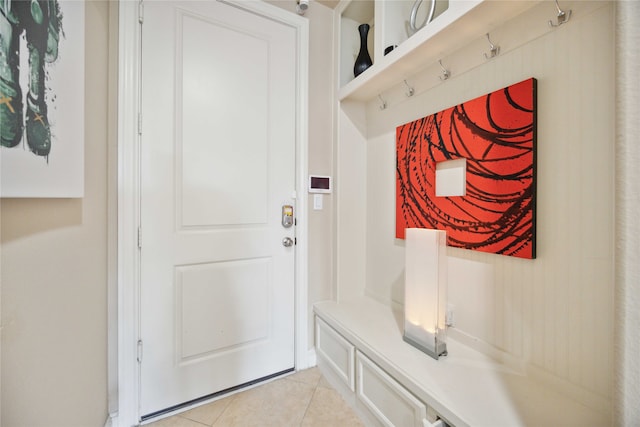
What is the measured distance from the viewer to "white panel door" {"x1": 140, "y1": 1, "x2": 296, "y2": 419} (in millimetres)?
1446

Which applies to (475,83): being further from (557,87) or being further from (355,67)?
(355,67)

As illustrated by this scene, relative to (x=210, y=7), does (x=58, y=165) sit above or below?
below

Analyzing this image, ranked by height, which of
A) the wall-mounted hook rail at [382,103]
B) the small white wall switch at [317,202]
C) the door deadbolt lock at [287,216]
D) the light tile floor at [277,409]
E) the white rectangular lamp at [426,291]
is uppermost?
the wall-mounted hook rail at [382,103]

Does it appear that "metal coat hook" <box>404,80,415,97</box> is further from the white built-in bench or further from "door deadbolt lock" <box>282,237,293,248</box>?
the white built-in bench

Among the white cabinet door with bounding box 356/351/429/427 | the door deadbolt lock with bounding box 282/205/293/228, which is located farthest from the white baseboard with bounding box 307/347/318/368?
the door deadbolt lock with bounding box 282/205/293/228

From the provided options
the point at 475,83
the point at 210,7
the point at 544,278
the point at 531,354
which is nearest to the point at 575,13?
the point at 475,83

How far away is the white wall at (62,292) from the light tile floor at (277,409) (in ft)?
1.49

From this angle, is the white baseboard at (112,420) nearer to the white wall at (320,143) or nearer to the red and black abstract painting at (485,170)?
the white wall at (320,143)

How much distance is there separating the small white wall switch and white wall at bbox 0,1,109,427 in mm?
1198

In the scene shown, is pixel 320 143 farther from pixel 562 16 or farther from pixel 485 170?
pixel 562 16

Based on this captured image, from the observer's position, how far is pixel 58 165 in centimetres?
73

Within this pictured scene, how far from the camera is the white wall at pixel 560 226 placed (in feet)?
3.00

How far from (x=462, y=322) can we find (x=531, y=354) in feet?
0.99

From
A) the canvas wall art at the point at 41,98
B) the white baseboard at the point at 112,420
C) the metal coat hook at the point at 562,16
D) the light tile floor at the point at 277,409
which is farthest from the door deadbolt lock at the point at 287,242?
the metal coat hook at the point at 562,16
